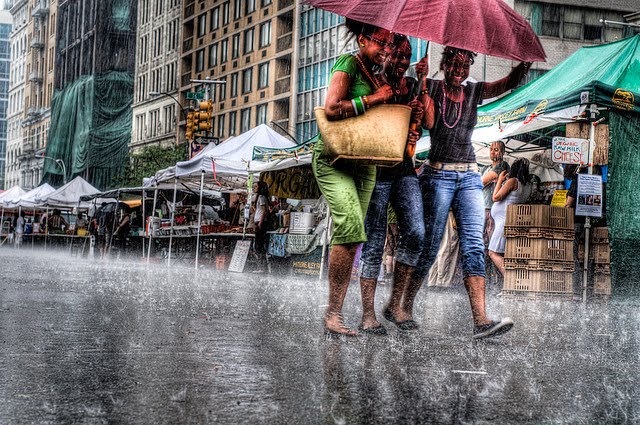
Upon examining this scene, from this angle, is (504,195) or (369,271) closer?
(369,271)

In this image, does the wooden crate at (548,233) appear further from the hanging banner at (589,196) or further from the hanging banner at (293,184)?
the hanging banner at (293,184)

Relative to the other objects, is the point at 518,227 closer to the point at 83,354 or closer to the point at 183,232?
the point at 83,354

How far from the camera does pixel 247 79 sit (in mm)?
71562

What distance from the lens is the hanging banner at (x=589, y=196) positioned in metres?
11.7

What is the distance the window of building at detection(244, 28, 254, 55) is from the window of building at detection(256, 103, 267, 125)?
15.7 ft

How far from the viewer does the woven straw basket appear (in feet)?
19.5

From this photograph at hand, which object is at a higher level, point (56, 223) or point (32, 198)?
point (32, 198)

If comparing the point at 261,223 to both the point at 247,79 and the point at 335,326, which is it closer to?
the point at 335,326

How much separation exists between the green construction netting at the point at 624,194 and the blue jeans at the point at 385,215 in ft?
20.2

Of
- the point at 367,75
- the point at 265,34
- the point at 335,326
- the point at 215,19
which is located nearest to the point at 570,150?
the point at 367,75

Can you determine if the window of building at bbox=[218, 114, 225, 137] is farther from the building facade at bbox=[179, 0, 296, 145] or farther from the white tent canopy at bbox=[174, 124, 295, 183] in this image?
the white tent canopy at bbox=[174, 124, 295, 183]

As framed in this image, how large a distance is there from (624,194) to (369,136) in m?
6.98

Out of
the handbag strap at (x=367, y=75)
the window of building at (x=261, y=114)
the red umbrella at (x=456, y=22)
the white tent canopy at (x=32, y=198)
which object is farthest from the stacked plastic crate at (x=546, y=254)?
the window of building at (x=261, y=114)

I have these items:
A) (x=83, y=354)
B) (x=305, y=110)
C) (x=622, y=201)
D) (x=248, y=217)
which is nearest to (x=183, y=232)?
(x=248, y=217)
